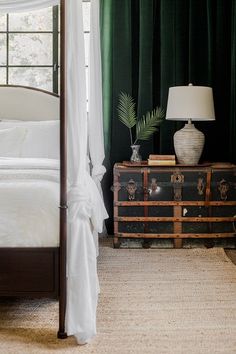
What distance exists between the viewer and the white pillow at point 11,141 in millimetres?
3625

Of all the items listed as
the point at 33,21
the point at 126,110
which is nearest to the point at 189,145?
the point at 126,110

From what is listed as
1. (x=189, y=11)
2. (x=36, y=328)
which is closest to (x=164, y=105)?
(x=189, y=11)

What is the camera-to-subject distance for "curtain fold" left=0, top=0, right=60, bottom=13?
4.00 metres

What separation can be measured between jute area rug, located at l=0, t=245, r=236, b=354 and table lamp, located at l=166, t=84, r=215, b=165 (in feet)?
2.95

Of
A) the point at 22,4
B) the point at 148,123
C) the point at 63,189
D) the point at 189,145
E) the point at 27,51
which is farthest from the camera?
the point at 27,51

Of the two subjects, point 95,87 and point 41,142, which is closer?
point 95,87

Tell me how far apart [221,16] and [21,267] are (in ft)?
10.00

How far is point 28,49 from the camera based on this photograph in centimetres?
442

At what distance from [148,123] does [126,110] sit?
0.22 metres

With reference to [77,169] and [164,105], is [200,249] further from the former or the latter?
[77,169]

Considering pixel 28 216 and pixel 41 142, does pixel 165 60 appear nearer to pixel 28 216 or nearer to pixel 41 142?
pixel 41 142

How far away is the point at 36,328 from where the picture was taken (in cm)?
229

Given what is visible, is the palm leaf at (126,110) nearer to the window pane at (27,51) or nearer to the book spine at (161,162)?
the book spine at (161,162)

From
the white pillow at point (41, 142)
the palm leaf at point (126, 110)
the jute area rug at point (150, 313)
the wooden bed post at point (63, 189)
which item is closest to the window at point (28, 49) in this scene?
the palm leaf at point (126, 110)
